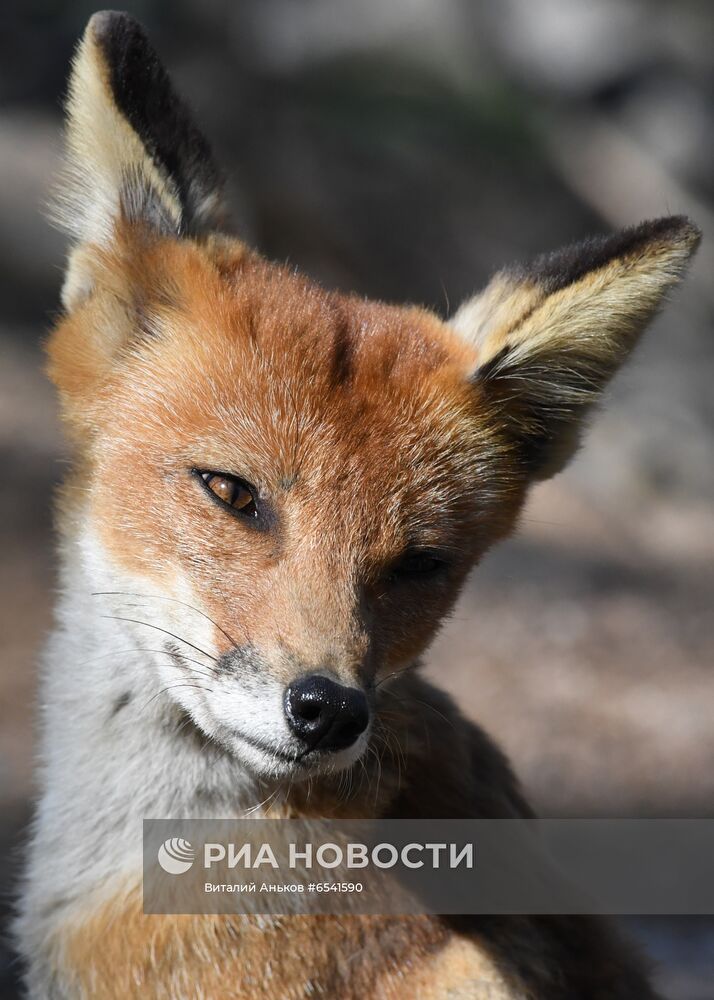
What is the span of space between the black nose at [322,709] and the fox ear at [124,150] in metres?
1.75

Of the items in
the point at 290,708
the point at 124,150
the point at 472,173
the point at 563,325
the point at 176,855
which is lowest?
the point at 176,855

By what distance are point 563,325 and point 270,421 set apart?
3.57ft

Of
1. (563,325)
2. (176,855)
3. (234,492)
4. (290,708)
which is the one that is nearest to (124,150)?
(234,492)

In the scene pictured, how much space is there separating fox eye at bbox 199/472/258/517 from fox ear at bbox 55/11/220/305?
3.24 ft

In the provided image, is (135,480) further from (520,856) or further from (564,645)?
(564,645)

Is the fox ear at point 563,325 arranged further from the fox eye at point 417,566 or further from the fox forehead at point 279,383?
the fox eye at point 417,566

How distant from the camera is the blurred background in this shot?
11.6 metres

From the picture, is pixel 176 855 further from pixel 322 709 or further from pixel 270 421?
pixel 270 421

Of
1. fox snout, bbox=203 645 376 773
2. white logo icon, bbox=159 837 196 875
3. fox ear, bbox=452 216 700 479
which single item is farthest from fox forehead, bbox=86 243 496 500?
white logo icon, bbox=159 837 196 875

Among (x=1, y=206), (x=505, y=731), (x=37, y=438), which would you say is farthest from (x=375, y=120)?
(x=505, y=731)

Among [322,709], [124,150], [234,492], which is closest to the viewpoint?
[322,709]

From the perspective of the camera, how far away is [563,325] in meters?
3.72

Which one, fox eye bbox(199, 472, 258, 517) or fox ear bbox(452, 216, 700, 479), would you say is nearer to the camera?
fox eye bbox(199, 472, 258, 517)

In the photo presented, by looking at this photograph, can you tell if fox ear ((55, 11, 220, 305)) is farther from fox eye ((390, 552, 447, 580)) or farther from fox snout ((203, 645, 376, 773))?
fox snout ((203, 645, 376, 773))
